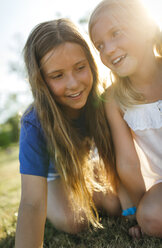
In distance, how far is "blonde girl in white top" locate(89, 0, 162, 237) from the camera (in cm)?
193

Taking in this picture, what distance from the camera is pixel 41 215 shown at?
6.08ft

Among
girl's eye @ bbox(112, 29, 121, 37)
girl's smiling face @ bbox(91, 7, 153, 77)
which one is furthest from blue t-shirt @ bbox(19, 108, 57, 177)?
girl's eye @ bbox(112, 29, 121, 37)

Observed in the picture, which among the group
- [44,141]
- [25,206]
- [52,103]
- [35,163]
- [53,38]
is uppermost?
[53,38]

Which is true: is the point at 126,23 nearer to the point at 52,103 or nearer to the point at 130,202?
the point at 52,103

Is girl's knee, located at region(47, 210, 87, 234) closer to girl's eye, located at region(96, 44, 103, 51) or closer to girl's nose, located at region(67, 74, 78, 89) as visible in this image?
girl's nose, located at region(67, 74, 78, 89)

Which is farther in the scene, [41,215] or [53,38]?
[53,38]

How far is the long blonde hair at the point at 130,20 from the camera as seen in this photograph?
1.95 m

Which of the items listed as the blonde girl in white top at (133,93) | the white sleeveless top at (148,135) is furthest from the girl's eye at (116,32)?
the white sleeveless top at (148,135)

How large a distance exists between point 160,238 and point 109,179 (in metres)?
0.73

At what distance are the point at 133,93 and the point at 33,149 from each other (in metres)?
0.95

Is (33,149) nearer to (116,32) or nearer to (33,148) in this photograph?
(33,148)

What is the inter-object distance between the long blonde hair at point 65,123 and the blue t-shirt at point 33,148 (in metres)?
0.05

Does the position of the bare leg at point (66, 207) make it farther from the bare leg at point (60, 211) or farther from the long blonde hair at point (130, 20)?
the long blonde hair at point (130, 20)

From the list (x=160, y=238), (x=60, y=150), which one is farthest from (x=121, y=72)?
(x=160, y=238)
